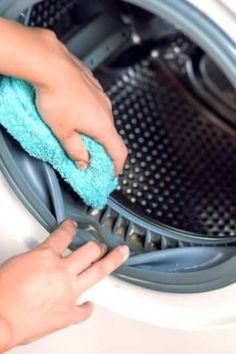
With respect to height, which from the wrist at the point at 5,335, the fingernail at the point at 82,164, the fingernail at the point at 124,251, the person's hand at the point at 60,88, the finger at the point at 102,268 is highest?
the person's hand at the point at 60,88

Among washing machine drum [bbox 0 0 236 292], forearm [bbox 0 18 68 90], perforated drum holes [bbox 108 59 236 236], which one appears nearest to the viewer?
forearm [bbox 0 18 68 90]

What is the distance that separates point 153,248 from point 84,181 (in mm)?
116

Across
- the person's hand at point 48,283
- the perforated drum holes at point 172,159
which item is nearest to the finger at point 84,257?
the person's hand at point 48,283

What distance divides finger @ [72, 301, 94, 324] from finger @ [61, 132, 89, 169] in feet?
0.47

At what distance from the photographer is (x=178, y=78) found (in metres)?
1.10

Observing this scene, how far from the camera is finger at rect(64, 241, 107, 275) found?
2.58ft

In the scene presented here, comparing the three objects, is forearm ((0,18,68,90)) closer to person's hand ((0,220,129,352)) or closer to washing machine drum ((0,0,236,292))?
washing machine drum ((0,0,236,292))

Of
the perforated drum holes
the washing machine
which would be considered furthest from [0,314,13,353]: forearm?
the perforated drum holes

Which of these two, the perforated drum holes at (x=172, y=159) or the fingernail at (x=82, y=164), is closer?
the fingernail at (x=82, y=164)

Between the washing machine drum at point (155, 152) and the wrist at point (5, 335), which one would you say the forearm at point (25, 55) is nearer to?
the washing machine drum at point (155, 152)

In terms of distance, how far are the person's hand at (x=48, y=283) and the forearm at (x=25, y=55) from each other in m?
0.16

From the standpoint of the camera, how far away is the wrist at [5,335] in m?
0.74

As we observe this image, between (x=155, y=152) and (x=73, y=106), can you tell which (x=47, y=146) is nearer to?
(x=73, y=106)

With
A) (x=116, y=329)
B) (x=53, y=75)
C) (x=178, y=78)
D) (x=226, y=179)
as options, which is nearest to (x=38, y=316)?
(x=116, y=329)
